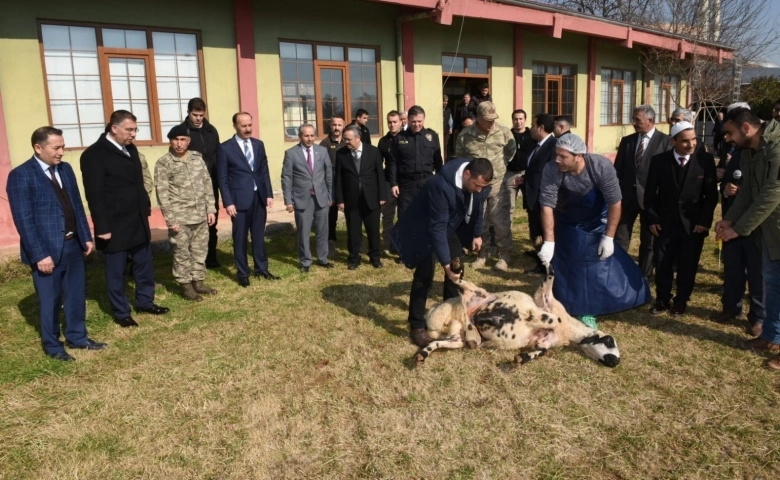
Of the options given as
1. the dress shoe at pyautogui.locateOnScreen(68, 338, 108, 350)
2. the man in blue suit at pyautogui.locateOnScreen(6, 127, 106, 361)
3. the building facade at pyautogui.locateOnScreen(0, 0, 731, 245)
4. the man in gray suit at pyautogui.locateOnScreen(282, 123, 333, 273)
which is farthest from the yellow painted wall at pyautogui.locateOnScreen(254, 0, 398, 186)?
the dress shoe at pyautogui.locateOnScreen(68, 338, 108, 350)

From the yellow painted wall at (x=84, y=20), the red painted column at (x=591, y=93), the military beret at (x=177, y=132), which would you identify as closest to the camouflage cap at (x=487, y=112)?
the military beret at (x=177, y=132)

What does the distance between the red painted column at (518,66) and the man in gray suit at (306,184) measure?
855cm

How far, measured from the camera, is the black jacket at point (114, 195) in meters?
5.02

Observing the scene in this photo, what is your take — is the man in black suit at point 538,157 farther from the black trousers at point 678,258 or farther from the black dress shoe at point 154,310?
the black dress shoe at point 154,310

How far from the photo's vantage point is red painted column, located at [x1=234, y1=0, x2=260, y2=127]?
9.38m

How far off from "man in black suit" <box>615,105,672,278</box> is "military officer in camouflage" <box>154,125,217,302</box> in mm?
4412

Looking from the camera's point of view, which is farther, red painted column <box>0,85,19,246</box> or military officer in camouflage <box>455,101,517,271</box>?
red painted column <box>0,85,19,246</box>

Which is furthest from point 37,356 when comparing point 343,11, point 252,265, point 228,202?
point 343,11

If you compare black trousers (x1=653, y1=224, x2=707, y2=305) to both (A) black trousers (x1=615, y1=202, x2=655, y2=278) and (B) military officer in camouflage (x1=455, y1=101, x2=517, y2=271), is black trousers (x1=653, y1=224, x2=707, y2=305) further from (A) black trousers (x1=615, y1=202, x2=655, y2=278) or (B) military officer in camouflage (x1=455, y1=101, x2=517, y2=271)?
(B) military officer in camouflage (x1=455, y1=101, x2=517, y2=271)

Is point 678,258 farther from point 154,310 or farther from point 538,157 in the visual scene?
point 154,310

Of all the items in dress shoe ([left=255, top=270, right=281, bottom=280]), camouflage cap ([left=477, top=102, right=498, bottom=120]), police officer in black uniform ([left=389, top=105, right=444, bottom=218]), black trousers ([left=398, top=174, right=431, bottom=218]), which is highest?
camouflage cap ([left=477, top=102, right=498, bottom=120])

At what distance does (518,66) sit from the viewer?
46.8ft

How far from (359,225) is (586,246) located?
3227mm

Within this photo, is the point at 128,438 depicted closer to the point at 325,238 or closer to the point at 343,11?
the point at 325,238
